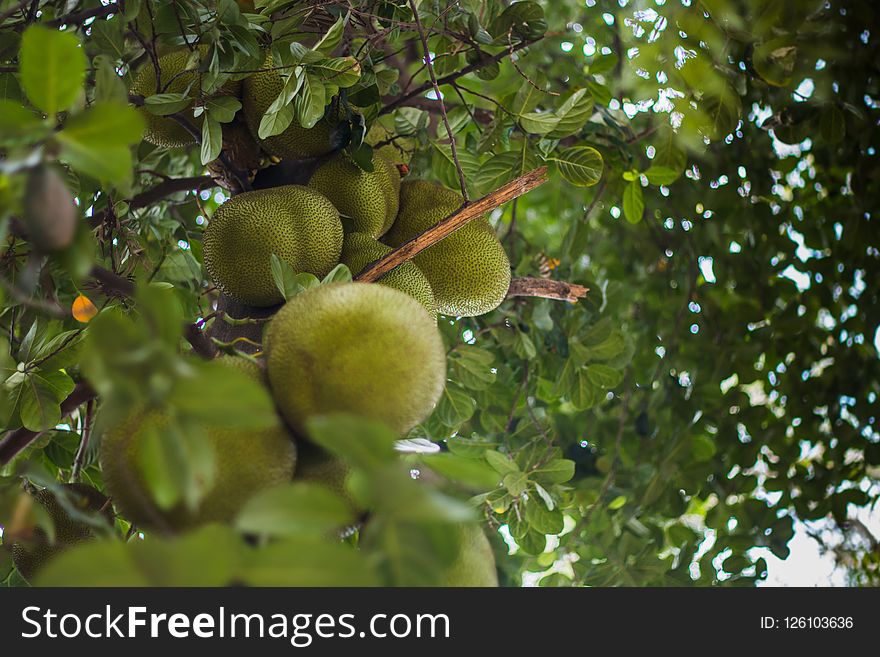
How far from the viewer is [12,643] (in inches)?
20.7

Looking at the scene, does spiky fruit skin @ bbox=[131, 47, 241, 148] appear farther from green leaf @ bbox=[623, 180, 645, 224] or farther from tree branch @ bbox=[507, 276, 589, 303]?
green leaf @ bbox=[623, 180, 645, 224]

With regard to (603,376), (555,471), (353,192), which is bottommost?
(603,376)

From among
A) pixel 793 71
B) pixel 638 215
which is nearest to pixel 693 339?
pixel 638 215

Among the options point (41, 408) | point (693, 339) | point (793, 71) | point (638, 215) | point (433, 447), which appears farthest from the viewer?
point (693, 339)

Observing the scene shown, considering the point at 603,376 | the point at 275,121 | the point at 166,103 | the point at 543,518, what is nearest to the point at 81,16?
the point at 166,103

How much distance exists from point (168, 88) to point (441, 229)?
479 millimetres

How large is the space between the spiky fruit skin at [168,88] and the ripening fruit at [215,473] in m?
0.67

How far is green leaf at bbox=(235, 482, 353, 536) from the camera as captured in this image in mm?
381

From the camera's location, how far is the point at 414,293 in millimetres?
1052

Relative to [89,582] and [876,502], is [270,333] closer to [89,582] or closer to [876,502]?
[89,582]

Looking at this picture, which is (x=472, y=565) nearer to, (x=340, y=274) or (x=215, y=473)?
(x=215, y=473)

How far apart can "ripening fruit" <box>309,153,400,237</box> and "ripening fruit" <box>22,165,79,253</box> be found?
71 cm

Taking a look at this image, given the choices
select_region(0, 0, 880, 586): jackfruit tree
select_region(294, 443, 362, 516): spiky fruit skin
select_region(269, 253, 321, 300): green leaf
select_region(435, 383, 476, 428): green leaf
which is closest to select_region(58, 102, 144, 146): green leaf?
select_region(0, 0, 880, 586): jackfruit tree

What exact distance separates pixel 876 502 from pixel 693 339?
0.61 m
